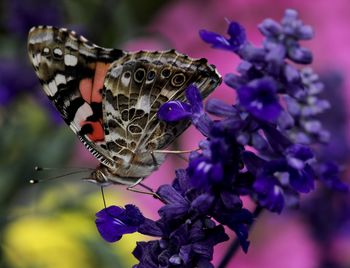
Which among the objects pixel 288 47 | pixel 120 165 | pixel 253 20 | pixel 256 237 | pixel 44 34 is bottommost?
pixel 256 237

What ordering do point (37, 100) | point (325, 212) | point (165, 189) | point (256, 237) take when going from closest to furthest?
1. point (165, 189)
2. point (325, 212)
3. point (37, 100)
4. point (256, 237)

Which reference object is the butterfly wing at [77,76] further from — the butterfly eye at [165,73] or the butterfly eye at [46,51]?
the butterfly eye at [165,73]

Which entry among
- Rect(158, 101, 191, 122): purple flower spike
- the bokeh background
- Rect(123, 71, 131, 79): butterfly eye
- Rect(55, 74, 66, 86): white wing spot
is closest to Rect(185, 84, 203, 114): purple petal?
Rect(158, 101, 191, 122): purple flower spike

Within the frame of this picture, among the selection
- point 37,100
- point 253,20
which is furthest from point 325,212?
point 253,20

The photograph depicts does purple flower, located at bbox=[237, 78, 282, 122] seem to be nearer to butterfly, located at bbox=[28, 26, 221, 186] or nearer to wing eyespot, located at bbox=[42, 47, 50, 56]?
butterfly, located at bbox=[28, 26, 221, 186]

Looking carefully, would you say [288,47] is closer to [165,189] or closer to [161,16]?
[165,189]

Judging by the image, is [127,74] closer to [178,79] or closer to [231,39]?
[178,79]

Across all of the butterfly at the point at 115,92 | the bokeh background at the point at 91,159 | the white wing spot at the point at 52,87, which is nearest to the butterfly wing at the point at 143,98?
the butterfly at the point at 115,92
